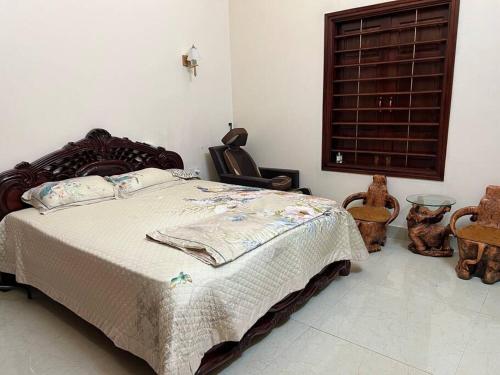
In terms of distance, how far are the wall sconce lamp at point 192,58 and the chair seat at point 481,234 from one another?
2950mm

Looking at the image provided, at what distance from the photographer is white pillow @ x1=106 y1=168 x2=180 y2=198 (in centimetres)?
292

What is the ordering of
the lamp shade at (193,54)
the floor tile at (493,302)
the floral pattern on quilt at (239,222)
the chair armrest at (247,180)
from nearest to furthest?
the floral pattern on quilt at (239,222), the floor tile at (493,302), the chair armrest at (247,180), the lamp shade at (193,54)

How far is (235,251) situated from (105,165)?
1939mm

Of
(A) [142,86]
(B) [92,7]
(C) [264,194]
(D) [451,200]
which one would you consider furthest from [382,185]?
(B) [92,7]

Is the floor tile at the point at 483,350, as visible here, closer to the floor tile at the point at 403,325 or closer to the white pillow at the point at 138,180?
the floor tile at the point at 403,325

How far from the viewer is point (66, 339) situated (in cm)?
207

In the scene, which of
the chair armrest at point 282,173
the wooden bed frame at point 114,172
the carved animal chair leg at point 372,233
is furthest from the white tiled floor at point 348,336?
the chair armrest at point 282,173

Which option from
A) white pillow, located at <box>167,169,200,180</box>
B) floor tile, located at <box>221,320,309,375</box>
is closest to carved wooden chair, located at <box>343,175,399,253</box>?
floor tile, located at <box>221,320,309,375</box>

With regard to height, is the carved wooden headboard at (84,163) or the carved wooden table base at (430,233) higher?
the carved wooden headboard at (84,163)

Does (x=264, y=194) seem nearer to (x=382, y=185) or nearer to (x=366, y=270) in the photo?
(x=366, y=270)

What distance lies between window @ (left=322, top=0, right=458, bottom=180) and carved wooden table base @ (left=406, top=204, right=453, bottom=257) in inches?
14.9

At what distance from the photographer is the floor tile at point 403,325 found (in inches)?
72.8

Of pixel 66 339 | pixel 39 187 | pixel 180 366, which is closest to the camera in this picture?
pixel 180 366

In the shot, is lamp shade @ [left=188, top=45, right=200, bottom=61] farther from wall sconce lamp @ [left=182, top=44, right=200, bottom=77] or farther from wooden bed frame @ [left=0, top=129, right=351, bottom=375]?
wooden bed frame @ [left=0, top=129, right=351, bottom=375]
